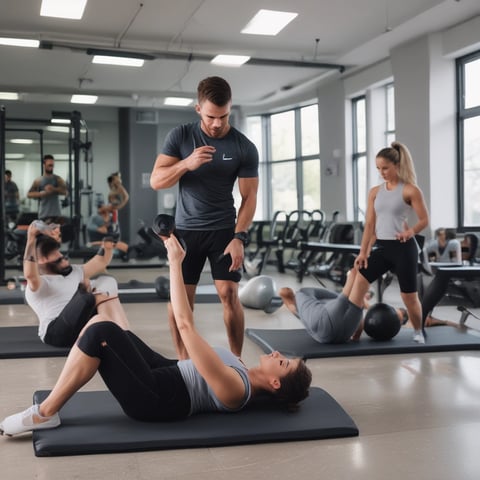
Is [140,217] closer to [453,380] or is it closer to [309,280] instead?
[309,280]

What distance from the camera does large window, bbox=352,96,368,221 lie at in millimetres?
9336

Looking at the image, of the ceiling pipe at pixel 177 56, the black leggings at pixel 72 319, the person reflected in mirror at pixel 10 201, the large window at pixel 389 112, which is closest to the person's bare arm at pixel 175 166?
the black leggings at pixel 72 319

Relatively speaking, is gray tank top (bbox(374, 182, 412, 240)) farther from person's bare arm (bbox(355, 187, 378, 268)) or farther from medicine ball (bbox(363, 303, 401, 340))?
medicine ball (bbox(363, 303, 401, 340))

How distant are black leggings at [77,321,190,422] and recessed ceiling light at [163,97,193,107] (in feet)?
30.0

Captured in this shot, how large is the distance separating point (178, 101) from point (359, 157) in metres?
3.53

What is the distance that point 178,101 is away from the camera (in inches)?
435

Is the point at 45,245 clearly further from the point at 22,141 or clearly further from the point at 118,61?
the point at 22,141

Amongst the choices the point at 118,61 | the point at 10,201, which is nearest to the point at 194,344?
the point at 118,61

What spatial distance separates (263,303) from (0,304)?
2374mm

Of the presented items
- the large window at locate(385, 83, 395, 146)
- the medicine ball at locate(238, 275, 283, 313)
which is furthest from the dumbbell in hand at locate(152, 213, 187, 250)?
the large window at locate(385, 83, 395, 146)

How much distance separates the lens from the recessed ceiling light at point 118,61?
7.72 metres

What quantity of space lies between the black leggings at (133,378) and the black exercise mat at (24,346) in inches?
57.8

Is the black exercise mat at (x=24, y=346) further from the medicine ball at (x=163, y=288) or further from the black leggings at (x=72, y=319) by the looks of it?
the medicine ball at (x=163, y=288)

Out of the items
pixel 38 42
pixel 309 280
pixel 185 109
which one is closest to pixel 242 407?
pixel 309 280
